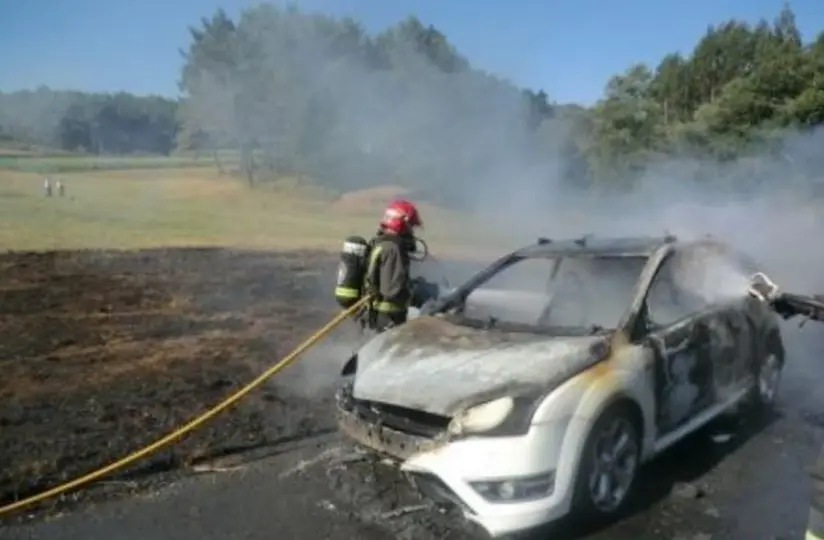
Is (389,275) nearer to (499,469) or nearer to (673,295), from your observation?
(673,295)

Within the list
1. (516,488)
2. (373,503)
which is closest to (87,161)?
(373,503)

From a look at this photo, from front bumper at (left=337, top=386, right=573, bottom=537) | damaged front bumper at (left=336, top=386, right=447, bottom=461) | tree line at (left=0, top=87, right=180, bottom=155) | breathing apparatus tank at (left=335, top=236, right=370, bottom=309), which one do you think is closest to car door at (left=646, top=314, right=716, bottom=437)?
front bumper at (left=337, top=386, right=573, bottom=537)

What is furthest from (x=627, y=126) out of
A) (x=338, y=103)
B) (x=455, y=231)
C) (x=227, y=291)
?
(x=227, y=291)

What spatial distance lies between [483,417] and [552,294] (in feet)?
5.87

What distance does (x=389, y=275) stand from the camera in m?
5.73

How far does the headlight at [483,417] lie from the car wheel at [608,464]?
0.46m

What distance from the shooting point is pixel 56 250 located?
16.0 m

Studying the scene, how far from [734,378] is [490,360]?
2.19 metres

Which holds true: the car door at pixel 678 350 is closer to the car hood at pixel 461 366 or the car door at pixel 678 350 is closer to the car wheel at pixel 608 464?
the car wheel at pixel 608 464

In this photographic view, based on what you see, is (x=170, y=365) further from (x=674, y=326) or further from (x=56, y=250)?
(x=56, y=250)

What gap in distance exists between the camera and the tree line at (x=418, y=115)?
56.3 ft

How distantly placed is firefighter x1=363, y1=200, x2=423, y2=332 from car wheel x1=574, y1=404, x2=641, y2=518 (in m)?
2.23

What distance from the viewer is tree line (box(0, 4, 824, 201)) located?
1716 cm

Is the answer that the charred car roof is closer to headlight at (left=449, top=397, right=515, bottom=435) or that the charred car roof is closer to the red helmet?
the red helmet
